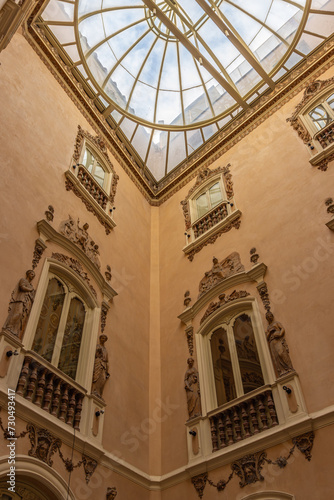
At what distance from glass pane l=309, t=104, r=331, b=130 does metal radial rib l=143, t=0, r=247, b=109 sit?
2.82 m

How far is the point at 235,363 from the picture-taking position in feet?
28.7

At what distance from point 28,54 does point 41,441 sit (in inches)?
391

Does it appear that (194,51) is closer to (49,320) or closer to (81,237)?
(81,237)

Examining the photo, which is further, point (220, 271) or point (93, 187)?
point (93, 187)

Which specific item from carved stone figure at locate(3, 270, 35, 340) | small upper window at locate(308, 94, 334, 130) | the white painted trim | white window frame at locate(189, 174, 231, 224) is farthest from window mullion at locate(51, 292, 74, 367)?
small upper window at locate(308, 94, 334, 130)

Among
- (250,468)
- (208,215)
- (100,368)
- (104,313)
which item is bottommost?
(250,468)

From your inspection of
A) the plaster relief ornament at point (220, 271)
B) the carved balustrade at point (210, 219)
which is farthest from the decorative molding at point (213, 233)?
the plaster relief ornament at point (220, 271)

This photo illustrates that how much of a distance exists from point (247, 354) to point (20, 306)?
450cm

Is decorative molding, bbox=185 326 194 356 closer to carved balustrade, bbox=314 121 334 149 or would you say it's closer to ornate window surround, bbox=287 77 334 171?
ornate window surround, bbox=287 77 334 171

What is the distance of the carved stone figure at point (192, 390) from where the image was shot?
28.3 ft

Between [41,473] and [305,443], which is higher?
[305,443]

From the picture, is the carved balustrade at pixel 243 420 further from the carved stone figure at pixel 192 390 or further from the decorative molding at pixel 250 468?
the carved stone figure at pixel 192 390

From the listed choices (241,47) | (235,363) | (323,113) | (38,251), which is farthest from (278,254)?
(241,47)

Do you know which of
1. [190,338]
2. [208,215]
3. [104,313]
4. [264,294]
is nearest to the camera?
[264,294]
